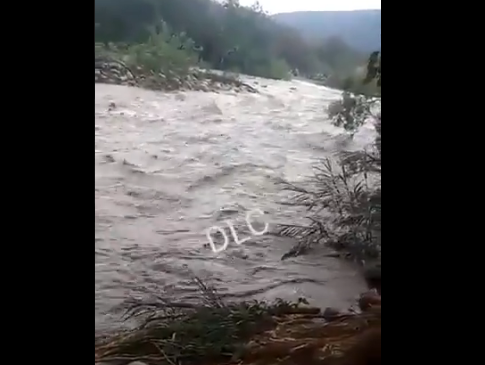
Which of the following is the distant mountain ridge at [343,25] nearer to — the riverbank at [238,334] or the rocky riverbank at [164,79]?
the rocky riverbank at [164,79]

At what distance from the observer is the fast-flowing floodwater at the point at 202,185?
1.44 metres

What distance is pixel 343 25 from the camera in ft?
5.16

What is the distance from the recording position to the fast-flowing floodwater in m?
1.44

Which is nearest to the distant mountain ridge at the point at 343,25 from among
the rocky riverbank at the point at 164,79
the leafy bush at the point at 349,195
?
the leafy bush at the point at 349,195

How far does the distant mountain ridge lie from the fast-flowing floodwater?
5.7 inches

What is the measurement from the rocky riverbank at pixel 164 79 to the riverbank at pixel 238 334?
0.49 metres

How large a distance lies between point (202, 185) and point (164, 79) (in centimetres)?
28

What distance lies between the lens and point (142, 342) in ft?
4.69

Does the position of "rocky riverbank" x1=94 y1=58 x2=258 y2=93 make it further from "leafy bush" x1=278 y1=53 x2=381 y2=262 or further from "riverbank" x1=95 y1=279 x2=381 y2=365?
"riverbank" x1=95 y1=279 x2=381 y2=365

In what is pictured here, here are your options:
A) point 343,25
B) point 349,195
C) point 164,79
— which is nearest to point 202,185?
point 164,79
